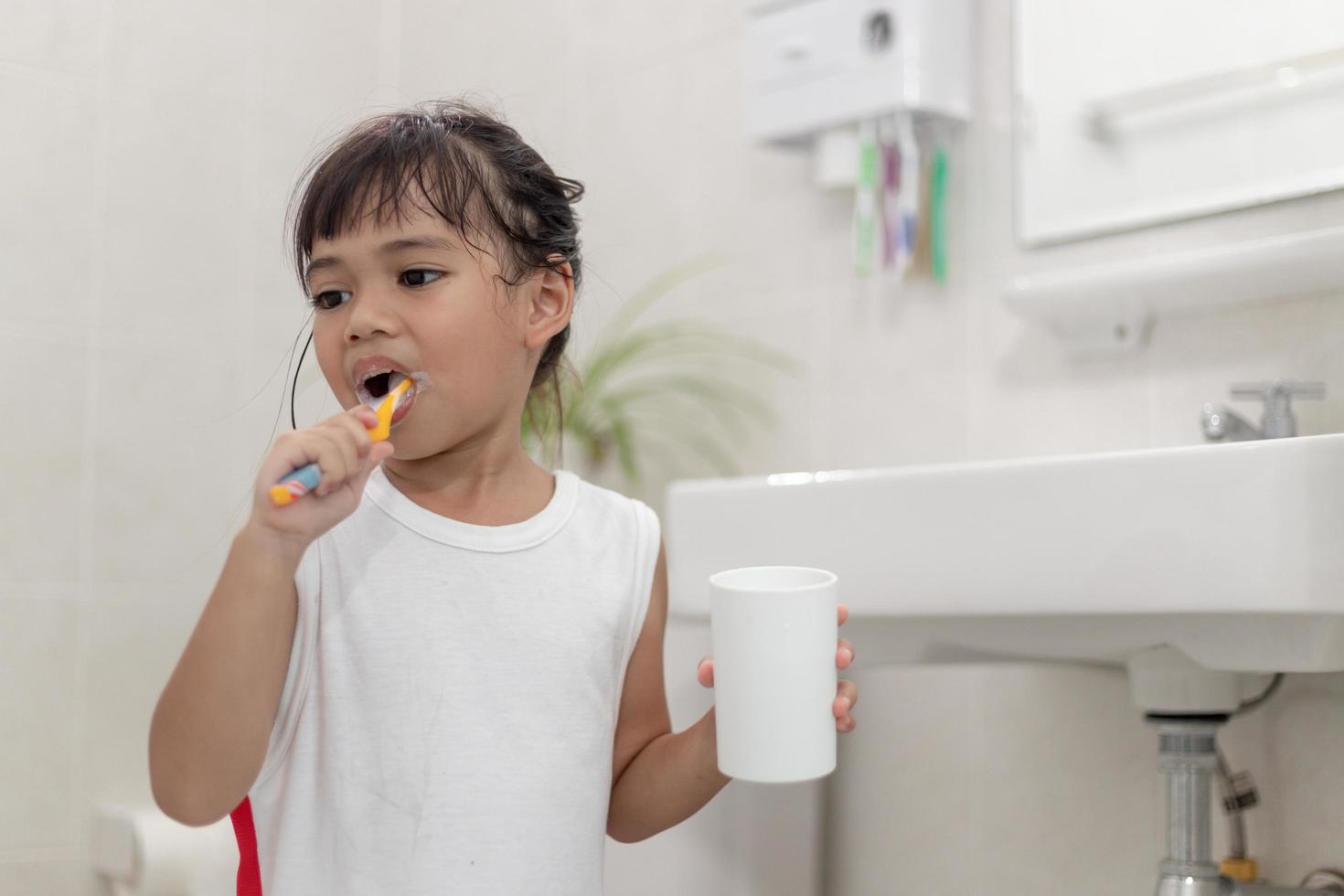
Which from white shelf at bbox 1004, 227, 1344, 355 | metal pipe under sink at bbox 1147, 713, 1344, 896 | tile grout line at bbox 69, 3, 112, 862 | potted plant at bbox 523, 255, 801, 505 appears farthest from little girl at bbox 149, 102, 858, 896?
tile grout line at bbox 69, 3, 112, 862

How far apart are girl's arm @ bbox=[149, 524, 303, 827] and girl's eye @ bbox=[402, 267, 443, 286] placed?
7.2 inches

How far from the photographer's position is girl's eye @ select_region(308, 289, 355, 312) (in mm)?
810

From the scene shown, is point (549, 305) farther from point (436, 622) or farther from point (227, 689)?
point (227, 689)

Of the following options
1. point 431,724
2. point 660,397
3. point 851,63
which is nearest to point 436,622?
point 431,724

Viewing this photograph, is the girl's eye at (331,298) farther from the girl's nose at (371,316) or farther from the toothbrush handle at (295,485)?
the toothbrush handle at (295,485)

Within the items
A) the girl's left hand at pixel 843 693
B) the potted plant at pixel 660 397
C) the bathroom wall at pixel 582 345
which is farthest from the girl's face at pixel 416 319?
the potted plant at pixel 660 397

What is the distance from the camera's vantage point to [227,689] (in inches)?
27.6

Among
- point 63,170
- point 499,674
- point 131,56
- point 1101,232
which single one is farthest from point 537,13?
point 499,674

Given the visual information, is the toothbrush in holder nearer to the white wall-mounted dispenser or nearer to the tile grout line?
the white wall-mounted dispenser

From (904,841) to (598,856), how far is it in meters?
0.76

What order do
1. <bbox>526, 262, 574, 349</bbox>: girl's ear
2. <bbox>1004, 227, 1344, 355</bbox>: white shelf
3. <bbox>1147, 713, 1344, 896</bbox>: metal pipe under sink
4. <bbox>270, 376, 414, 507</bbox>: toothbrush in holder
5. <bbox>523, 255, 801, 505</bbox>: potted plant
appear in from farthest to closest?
<bbox>523, 255, 801, 505</bbox>: potted plant, <bbox>1004, 227, 1344, 355</bbox>: white shelf, <bbox>1147, 713, 1344, 896</bbox>: metal pipe under sink, <bbox>526, 262, 574, 349</bbox>: girl's ear, <bbox>270, 376, 414, 507</bbox>: toothbrush in holder

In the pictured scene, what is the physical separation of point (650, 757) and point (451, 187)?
0.37 m

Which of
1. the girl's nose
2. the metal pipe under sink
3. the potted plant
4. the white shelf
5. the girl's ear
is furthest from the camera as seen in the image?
the potted plant

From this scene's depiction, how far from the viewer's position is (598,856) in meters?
0.85
